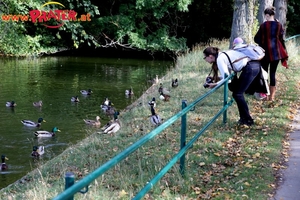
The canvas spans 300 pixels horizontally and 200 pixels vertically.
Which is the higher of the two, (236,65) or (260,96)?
(236,65)

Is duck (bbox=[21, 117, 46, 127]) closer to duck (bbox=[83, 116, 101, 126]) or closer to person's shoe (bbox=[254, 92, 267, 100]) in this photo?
duck (bbox=[83, 116, 101, 126])

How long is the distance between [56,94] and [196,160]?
12673 millimetres

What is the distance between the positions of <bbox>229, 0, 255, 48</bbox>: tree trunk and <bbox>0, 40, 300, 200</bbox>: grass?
13.0 ft

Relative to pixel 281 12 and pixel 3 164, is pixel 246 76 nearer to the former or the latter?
pixel 3 164

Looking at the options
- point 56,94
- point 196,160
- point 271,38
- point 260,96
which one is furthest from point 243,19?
point 196,160

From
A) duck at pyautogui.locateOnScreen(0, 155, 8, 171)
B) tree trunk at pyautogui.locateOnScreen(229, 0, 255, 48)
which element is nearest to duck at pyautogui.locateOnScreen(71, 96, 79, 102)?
tree trunk at pyautogui.locateOnScreen(229, 0, 255, 48)

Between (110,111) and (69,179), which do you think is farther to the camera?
(110,111)

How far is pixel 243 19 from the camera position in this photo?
15055 mm

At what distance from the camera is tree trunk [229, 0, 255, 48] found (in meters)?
15.0

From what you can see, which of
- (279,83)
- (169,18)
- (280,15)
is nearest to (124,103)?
(279,83)

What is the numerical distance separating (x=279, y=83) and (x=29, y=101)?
9584 mm

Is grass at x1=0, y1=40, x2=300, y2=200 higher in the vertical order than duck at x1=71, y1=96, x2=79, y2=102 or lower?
higher

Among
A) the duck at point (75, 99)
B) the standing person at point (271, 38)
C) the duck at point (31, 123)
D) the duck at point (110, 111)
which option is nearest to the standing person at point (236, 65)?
the standing person at point (271, 38)

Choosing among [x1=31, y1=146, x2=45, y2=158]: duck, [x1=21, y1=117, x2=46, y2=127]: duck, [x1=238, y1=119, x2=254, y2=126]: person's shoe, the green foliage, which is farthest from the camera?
the green foliage
